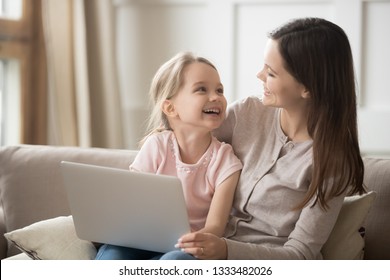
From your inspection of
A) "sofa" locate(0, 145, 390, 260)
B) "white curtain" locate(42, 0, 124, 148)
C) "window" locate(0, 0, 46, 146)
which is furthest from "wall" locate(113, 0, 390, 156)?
"sofa" locate(0, 145, 390, 260)

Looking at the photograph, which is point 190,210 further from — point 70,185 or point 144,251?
point 70,185

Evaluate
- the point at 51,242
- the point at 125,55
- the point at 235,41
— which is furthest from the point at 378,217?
the point at 125,55

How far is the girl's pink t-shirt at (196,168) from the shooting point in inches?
69.8

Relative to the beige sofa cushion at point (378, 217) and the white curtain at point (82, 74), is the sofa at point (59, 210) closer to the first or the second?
the beige sofa cushion at point (378, 217)

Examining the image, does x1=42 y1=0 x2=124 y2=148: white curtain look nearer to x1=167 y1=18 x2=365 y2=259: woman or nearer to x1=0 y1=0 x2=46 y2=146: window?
x1=0 y1=0 x2=46 y2=146: window

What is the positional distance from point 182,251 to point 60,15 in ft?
6.64

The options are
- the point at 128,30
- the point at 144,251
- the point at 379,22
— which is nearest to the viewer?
the point at 144,251

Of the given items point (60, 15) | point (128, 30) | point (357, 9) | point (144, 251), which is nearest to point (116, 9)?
point (128, 30)

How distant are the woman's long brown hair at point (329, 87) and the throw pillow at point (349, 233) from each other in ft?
0.35

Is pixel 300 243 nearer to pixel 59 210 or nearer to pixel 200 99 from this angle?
pixel 200 99

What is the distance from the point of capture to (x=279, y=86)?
5.61 feet

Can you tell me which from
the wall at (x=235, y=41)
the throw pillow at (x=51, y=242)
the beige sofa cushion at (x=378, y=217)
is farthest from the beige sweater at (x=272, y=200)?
the wall at (x=235, y=41)

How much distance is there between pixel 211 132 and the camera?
1.89 metres

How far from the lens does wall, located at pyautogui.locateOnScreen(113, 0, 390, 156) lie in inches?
125
